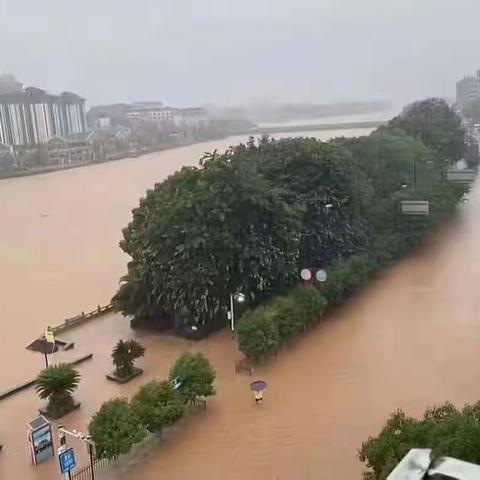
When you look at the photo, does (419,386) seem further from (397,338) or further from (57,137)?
(57,137)

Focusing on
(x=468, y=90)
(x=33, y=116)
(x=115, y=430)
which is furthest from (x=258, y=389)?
(x=33, y=116)

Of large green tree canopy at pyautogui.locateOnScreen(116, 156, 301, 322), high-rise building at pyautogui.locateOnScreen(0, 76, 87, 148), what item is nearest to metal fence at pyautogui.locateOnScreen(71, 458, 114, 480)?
large green tree canopy at pyautogui.locateOnScreen(116, 156, 301, 322)

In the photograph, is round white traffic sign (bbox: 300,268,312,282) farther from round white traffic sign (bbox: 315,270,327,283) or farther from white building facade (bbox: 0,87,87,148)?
white building facade (bbox: 0,87,87,148)

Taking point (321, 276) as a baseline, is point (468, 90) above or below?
above

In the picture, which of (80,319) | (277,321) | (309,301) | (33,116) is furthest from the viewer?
(33,116)

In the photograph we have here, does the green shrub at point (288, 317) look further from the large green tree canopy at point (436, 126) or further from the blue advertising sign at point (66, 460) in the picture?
the large green tree canopy at point (436, 126)

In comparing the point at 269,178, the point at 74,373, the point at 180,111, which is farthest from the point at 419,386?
the point at 180,111

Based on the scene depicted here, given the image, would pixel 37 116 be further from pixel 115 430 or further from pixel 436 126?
pixel 115 430
